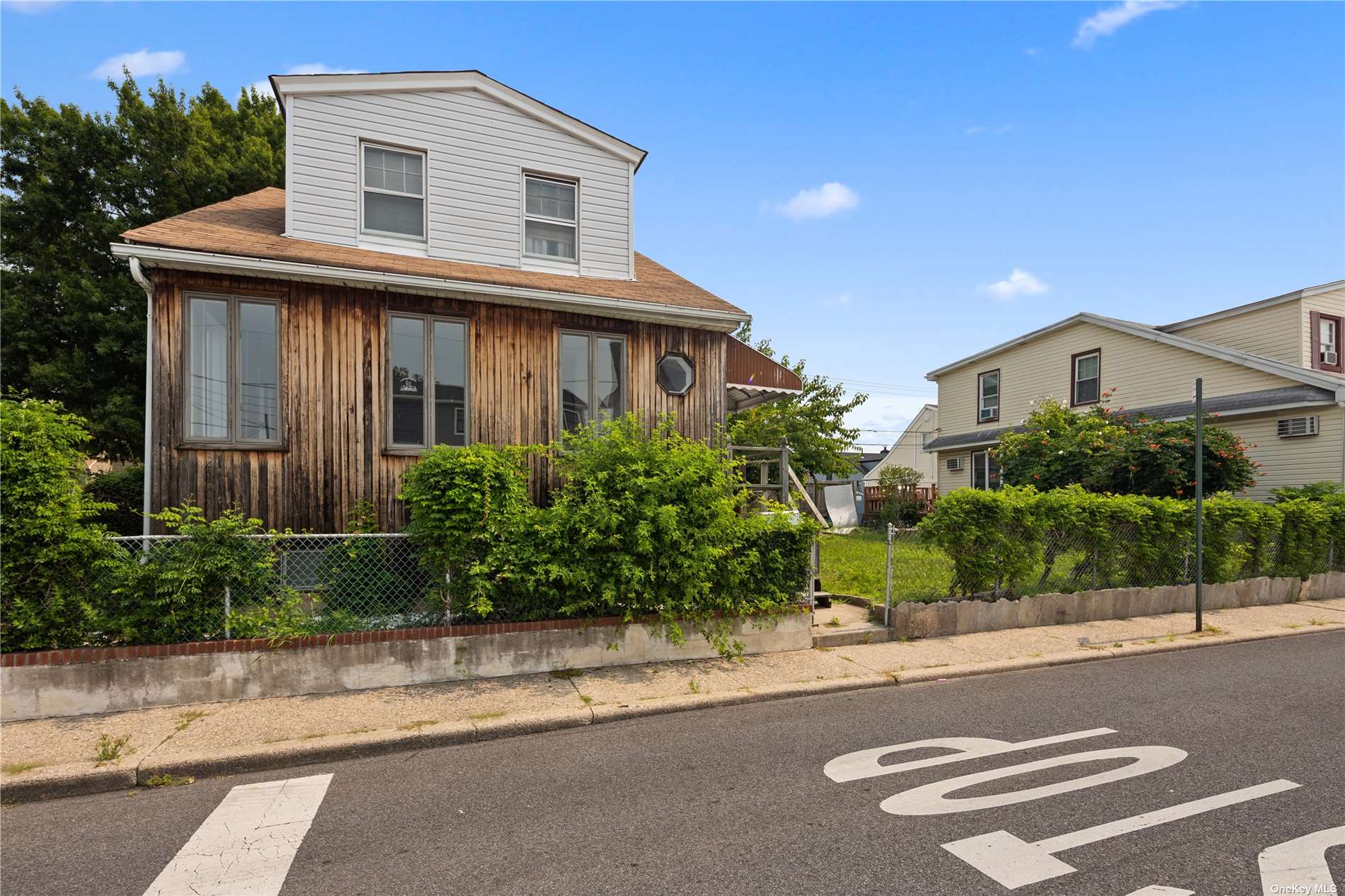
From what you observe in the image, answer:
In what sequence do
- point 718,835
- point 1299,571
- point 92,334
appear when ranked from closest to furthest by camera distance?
point 718,835 < point 1299,571 < point 92,334

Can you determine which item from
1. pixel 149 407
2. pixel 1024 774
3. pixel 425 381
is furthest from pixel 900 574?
pixel 149 407

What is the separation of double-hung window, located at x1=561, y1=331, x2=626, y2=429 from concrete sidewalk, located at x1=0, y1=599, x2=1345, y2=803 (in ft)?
13.0

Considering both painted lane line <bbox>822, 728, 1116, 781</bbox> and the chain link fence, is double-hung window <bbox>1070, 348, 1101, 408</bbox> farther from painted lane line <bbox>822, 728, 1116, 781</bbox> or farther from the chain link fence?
the chain link fence

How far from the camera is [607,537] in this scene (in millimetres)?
6801

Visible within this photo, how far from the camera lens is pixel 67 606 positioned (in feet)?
18.0

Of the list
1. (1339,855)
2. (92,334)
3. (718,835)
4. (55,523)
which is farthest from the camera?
(92,334)

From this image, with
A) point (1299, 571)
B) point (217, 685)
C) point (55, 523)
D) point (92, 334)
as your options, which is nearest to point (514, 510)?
point (217, 685)

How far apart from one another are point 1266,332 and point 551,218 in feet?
63.5

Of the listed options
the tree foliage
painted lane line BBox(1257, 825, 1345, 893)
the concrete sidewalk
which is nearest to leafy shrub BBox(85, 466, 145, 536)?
the concrete sidewalk

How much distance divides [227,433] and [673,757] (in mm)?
6487

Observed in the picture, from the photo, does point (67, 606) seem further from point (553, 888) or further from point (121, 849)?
point (553, 888)

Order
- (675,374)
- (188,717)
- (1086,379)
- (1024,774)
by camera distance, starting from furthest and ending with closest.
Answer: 1. (1086,379)
2. (675,374)
3. (188,717)
4. (1024,774)

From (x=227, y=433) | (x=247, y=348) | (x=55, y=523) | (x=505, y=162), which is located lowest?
(x=55, y=523)

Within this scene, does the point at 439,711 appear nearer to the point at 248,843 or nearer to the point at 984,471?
the point at 248,843
